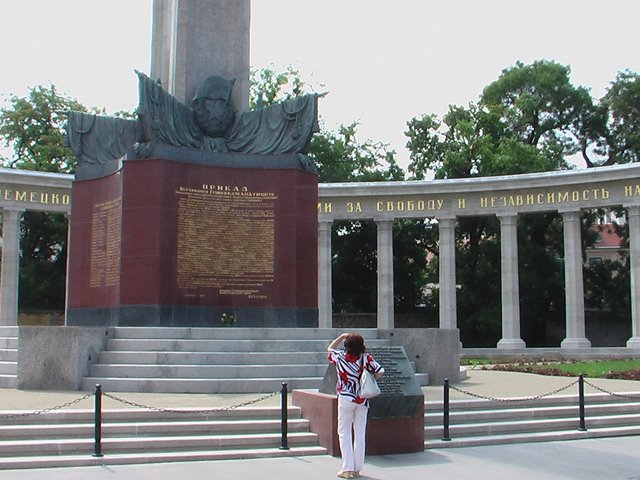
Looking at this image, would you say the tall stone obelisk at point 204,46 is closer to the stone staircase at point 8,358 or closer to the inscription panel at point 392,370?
the stone staircase at point 8,358

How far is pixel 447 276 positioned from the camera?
4522 centimetres

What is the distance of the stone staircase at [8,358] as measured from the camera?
19594mm

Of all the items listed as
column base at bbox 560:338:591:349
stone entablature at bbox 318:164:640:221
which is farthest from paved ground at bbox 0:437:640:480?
stone entablature at bbox 318:164:640:221

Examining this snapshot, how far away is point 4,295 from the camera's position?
4231 cm

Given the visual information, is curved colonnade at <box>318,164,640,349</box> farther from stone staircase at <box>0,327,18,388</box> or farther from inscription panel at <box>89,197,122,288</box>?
→ stone staircase at <box>0,327,18,388</box>

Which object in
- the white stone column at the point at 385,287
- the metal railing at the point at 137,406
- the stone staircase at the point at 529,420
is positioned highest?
the white stone column at the point at 385,287

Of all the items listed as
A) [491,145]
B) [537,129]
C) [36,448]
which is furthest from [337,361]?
[537,129]

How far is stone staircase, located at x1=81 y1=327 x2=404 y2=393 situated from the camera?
18.6 metres

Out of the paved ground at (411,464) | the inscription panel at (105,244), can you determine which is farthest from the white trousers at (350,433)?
the inscription panel at (105,244)

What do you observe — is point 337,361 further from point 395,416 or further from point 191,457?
point 191,457

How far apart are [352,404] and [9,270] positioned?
112ft

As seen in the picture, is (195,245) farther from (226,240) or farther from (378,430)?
(378,430)

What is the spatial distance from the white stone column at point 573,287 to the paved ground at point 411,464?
26106 mm

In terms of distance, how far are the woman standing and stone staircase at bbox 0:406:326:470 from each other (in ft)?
6.66
